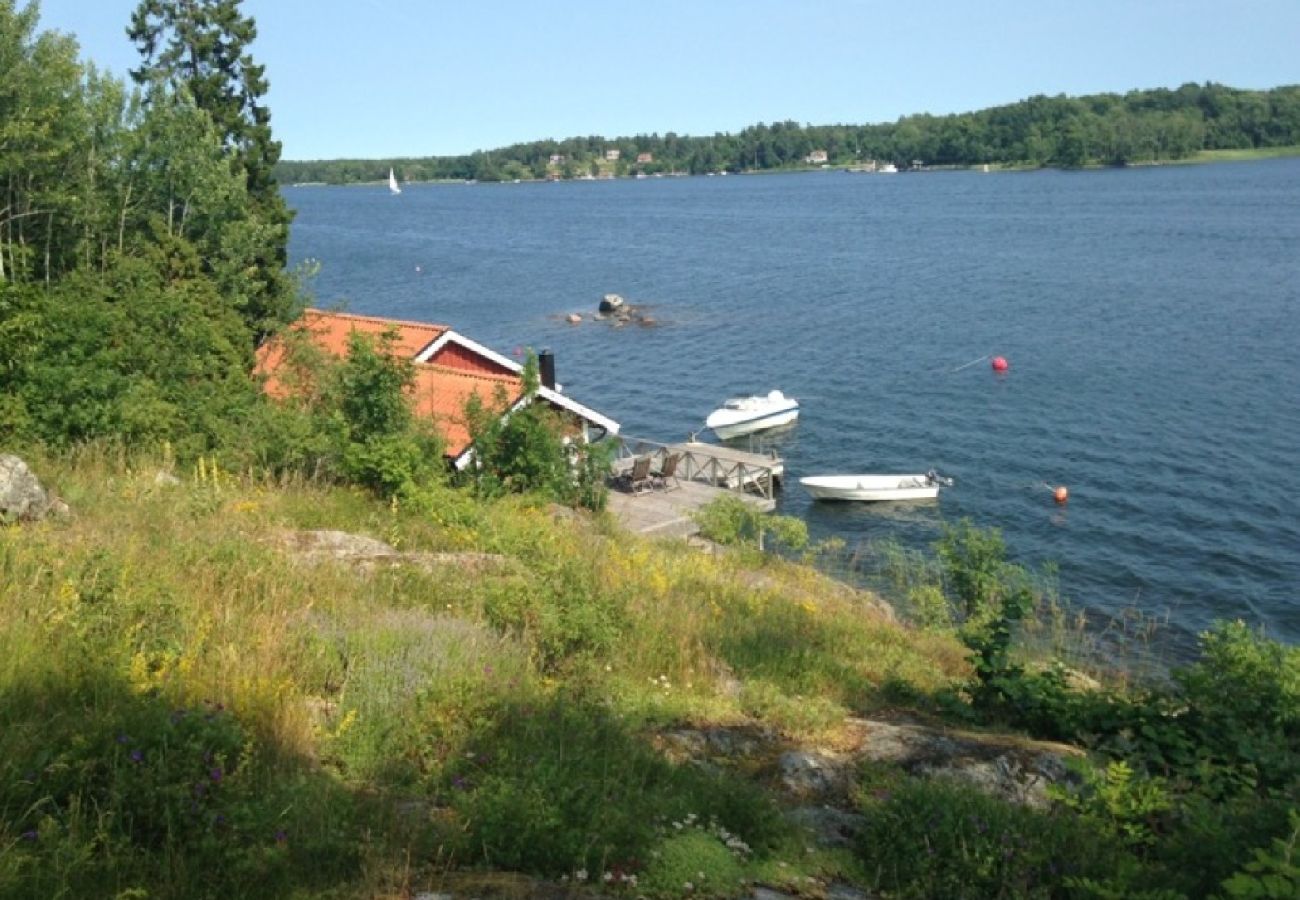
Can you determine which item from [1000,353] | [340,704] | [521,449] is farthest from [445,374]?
[1000,353]

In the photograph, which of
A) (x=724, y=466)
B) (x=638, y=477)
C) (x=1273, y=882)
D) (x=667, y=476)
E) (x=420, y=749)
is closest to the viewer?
(x=1273, y=882)

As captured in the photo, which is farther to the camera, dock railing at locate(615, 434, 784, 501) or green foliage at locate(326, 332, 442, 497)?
dock railing at locate(615, 434, 784, 501)

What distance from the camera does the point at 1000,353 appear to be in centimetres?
5181

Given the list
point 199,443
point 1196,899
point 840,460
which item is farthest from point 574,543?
point 840,460

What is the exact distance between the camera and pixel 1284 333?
51.6m

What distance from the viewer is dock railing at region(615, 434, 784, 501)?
112ft

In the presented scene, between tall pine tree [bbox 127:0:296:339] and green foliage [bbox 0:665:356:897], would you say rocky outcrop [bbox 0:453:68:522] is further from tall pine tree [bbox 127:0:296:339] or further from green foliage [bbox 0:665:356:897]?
tall pine tree [bbox 127:0:296:339]

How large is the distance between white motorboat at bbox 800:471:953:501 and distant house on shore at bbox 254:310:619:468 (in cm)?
795

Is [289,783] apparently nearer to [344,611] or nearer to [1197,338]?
[344,611]

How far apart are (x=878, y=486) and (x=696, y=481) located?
18.9 ft

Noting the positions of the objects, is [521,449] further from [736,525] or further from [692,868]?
[692,868]

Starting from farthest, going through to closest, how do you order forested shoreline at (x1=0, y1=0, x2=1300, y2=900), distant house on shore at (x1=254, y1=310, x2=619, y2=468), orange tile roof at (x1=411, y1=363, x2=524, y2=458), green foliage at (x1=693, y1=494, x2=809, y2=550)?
green foliage at (x1=693, y1=494, x2=809, y2=550), orange tile roof at (x1=411, y1=363, x2=524, y2=458), distant house on shore at (x1=254, y1=310, x2=619, y2=468), forested shoreline at (x1=0, y1=0, x2=1300, y2=900)

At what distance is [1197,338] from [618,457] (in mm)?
33250

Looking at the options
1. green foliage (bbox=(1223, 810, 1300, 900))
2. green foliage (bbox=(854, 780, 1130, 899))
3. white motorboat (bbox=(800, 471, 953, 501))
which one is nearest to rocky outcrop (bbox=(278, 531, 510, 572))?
green foliage (bbox=(854, 780, 1130, 899))
